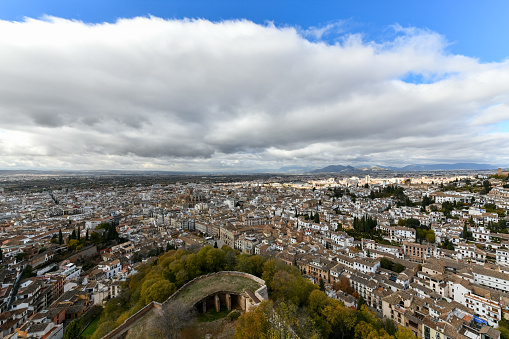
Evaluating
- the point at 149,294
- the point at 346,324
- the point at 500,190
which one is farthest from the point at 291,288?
the point at 500,190

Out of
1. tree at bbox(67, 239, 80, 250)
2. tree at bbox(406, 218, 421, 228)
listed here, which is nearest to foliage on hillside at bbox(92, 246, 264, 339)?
tree at bbox(67, 239, 80, 250)

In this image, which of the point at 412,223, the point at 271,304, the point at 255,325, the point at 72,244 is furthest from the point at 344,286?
the point at 72,244

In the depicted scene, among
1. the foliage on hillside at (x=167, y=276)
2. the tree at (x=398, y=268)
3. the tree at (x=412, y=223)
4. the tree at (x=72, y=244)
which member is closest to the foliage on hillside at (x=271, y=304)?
the foliage on hillside at (x=167, y=276)

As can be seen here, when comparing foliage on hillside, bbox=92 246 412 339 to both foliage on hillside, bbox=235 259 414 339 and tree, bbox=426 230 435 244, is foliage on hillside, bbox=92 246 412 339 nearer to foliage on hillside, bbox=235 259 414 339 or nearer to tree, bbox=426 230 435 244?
foliage on hillside, bbox=235 259 414 339

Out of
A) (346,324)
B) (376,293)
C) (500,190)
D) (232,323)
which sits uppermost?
(500,190)

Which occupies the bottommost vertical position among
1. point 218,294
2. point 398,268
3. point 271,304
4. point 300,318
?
point 398,268

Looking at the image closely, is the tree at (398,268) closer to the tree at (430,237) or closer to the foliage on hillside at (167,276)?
the tree at (430,237)

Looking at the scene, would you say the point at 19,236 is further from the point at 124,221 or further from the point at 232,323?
the point at 232,323

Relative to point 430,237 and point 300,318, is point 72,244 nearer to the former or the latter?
point 300,318
